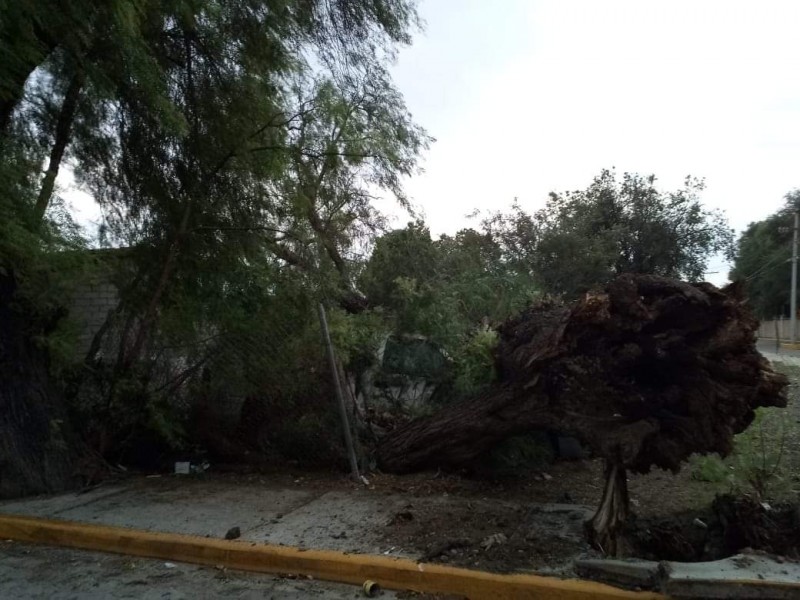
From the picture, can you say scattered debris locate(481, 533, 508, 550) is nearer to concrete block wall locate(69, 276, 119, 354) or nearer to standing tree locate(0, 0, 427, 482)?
standing tree locate(0, 0, 427, 482)

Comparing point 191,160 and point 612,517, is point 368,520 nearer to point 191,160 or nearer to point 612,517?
point 612,517

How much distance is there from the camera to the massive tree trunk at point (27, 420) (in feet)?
22.7

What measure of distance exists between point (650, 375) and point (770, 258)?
35.1 metres

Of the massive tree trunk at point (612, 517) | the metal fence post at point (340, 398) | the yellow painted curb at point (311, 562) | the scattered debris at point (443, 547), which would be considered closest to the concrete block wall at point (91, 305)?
the yellow painted curb at point (311, 562)

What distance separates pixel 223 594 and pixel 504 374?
3088 mm

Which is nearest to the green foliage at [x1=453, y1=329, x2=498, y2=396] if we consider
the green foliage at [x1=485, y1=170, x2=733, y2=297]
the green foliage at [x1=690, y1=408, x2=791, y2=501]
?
the green foliage at [x1=690, y1=408, x2=791, y2=501]

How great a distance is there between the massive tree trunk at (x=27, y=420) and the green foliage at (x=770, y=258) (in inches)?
1146

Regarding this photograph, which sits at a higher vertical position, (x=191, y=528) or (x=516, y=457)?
(x=516, y=457)

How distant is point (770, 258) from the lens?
36.1 m

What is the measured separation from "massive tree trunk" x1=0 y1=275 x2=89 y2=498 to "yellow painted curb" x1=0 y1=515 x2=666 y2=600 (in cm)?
82

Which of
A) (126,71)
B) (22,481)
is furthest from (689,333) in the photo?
(22,481)

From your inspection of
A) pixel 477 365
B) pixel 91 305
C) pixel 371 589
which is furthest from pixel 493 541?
pixel 91 305

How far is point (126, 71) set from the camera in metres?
6.64

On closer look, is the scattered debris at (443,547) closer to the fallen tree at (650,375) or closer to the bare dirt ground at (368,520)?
the bare dirt ground at (368,520)
